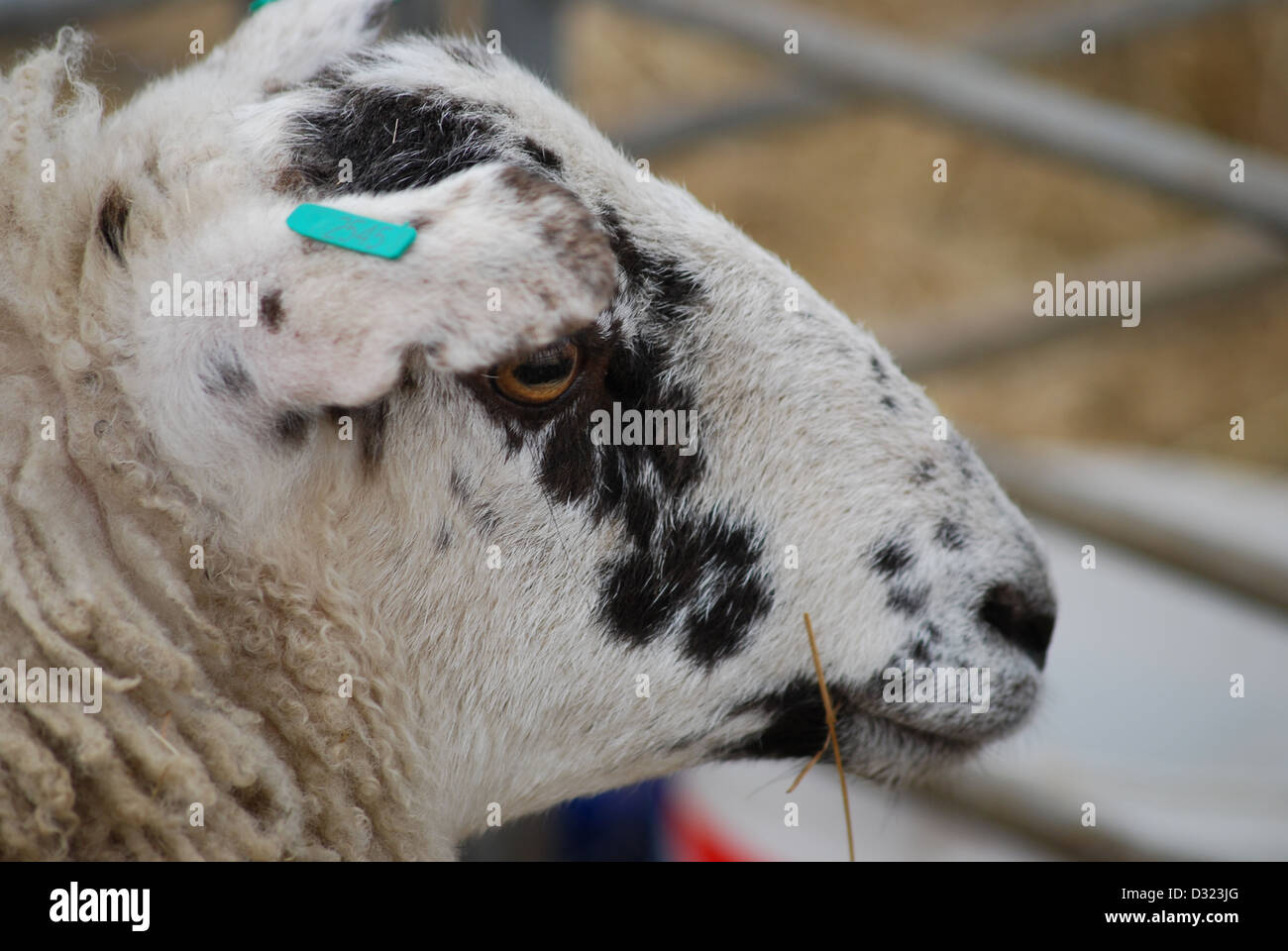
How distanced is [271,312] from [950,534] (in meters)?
1.03

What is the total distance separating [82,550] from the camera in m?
1.51

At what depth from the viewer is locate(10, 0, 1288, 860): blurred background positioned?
3.17 meters

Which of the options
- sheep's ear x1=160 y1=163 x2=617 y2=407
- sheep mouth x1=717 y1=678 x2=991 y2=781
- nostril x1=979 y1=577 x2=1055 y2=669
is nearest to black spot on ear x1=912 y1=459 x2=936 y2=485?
nostril x1=979 y1=577 x2=1055 y2=669

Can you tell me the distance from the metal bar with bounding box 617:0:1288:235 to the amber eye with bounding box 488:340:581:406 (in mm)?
2467

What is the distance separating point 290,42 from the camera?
1848 mm

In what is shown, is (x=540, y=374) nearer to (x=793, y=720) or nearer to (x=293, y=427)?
(x=293, y=427)

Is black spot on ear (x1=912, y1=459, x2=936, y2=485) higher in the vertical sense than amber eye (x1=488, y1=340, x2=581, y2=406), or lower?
lower

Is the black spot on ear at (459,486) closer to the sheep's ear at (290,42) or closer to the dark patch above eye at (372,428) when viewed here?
the dark patch above eye at (372,428)

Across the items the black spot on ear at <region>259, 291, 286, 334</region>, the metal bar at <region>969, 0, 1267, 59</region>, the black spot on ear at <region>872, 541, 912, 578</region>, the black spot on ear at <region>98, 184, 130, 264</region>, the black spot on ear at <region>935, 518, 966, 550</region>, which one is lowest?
the black spot on ear at <region>872, 541, 912, 578</region>

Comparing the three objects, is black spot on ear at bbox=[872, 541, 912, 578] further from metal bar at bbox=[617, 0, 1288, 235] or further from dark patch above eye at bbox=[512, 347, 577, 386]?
metal bar at bbox=[617, 0, 1288, 235]
